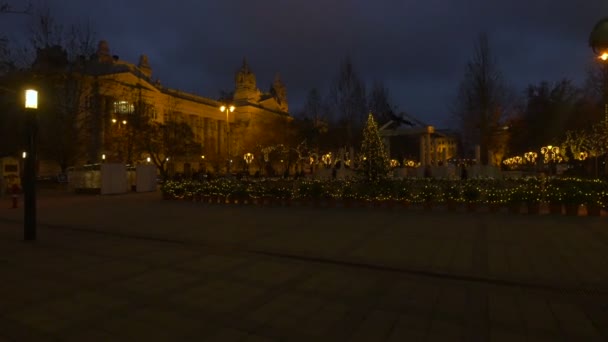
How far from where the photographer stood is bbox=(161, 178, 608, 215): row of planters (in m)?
15.4

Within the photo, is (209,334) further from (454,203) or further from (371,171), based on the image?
(371,171)

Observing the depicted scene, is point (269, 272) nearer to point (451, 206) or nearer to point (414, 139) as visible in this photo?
point (451, 206)

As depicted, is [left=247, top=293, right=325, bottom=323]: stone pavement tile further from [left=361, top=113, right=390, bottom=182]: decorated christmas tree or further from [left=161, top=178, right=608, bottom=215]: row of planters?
[left=361, top=113, right=390, bottom=182]: decorated christmas tree

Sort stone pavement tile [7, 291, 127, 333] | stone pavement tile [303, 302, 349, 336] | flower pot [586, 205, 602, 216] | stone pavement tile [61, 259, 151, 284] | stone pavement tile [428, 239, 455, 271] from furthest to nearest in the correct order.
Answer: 1. flower pot [586, 205, 602, 216]
2. stone pavement tile [428, 239, 455, 271]
3. stone pavement tile [61, 259, 151, 284]
4. stone pavement tile [7, 291, 127, 333]
5. stone pavement tile [303, 302, 349, 336]

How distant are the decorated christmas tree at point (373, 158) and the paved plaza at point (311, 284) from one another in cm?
1050

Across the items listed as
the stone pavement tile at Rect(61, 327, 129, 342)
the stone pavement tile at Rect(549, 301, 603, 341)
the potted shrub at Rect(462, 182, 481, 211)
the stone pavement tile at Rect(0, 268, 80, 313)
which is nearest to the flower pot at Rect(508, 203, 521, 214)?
the potted shrub at Rect(462, 182, 481, 211)

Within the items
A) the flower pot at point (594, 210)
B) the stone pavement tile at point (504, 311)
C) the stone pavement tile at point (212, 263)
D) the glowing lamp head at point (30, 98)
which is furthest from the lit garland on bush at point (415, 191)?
the glowing lamp head at point (30, 98)

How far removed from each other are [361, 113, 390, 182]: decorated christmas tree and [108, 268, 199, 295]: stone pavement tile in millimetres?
16384

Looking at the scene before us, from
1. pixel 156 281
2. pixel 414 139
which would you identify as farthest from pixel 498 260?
pixel 414 139

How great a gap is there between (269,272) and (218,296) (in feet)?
4.90

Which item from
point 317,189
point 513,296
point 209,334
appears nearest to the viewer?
point 209,334

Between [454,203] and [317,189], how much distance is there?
6039mm

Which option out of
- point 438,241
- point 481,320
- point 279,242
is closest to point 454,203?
point 438,241

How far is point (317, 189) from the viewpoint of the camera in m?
19.8
